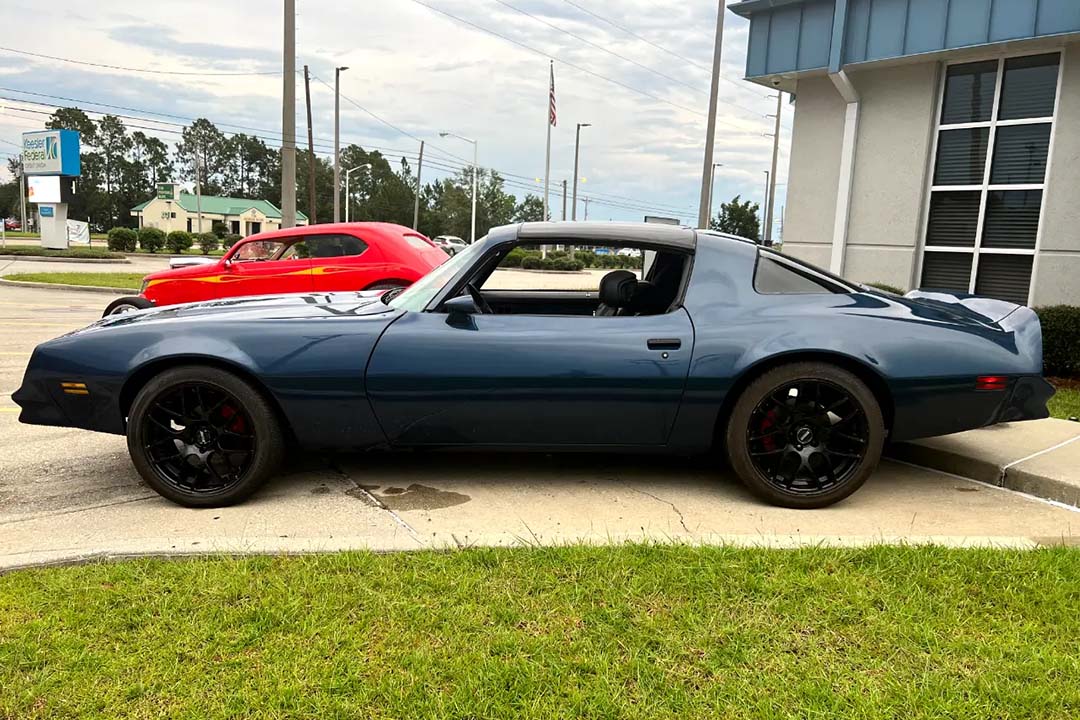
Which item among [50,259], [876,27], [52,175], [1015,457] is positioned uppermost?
[876,27]

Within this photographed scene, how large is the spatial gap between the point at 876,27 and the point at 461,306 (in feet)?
26.0

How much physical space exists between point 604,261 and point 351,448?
54014mm

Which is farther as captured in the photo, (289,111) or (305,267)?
(289,111)

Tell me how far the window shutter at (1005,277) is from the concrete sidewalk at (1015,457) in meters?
3.88

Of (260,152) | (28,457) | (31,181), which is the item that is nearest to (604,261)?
(31,181)

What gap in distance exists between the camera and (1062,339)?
7.16m

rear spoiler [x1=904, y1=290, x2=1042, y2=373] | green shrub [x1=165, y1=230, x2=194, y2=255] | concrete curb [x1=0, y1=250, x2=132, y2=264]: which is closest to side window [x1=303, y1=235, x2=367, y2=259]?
rear spoiler [x1=904, y1=290, x2=1042, y2=373]

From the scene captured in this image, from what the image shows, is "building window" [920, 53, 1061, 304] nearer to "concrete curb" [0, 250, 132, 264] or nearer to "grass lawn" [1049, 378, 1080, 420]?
"grass lawn" [1049, 378, 1080, 420]

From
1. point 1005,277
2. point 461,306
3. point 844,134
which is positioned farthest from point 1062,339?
point 461,306

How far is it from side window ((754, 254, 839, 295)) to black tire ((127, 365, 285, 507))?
253 cm

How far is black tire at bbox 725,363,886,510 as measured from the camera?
3.67 meters

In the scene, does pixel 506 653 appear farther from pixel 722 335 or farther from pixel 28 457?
pixel 28 457

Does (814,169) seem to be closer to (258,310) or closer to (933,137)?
(933,137)

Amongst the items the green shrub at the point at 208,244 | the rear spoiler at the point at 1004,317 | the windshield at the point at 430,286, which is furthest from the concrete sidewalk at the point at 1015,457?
the green shrub at the point at 208,244
